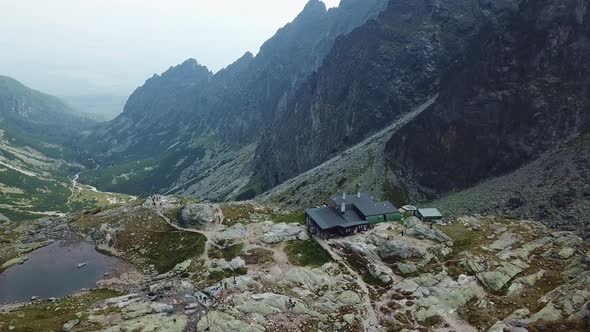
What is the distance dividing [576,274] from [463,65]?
115m

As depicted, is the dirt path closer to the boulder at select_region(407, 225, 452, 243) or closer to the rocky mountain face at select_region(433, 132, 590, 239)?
the boulder at select_region(407, 225, 452, 243)

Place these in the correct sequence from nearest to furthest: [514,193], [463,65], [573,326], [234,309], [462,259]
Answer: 1. [573,326]
2. [234,309]
3. [462,259]
4. [514,193]
5. [463,65]

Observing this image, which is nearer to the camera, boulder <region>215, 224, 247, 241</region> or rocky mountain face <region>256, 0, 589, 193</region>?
boulder <region>215, 224, 247, 241</region>

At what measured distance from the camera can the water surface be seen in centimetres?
7056

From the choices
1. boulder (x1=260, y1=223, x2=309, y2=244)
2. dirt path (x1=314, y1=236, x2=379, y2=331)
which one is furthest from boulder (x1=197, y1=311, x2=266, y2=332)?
boulder (x1=260, y1=223, x2=309, y2=244)

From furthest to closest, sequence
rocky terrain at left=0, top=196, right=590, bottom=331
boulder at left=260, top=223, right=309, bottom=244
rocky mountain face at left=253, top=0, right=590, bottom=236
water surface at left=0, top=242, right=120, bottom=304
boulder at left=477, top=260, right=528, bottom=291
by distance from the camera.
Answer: rocky mountain face at left=253, top=0, right=590, bottom=236 < boulder at left=260, top=223, right=309, bottom=244 < water surface at left=0, top=242, right=120, bottom=304 < boulder at left=477, top=260, right=528, bottom=291 < rocky terrain at left=0, top=196, right=590, bottom=331

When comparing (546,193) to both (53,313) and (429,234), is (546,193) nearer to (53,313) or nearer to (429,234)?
(429,234)

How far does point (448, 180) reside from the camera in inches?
5418

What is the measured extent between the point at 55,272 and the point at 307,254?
4777 centimetres

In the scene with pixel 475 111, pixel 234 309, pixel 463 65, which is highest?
pixel 463 65

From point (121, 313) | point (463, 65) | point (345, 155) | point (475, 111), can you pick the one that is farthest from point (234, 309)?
point (463, 65)

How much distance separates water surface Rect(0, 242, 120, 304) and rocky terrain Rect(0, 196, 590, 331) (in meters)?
3.35

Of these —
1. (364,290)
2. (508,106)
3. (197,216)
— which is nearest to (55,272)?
(197,216)

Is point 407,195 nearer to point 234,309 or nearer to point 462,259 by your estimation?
point 462,259
